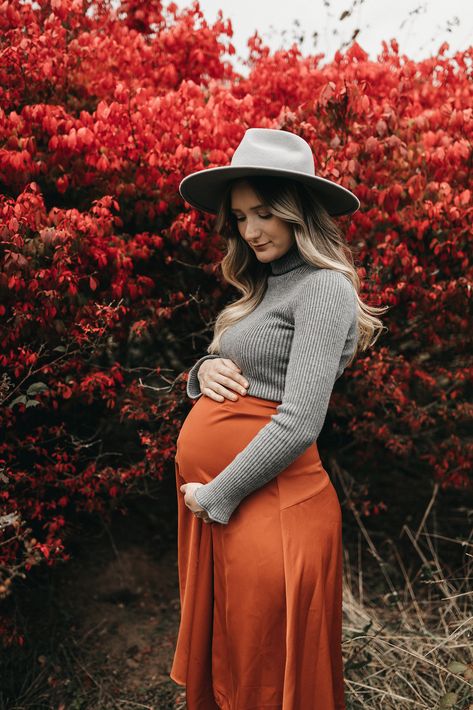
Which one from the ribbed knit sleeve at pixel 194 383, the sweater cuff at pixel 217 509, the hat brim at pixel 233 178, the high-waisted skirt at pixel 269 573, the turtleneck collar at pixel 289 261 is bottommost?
the high-waisted skirt at pixel 269 573

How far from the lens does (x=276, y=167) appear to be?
5.78ft

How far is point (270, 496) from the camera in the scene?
1.77 meters

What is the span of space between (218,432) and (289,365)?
368mm

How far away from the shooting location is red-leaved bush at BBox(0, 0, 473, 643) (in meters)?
2.62

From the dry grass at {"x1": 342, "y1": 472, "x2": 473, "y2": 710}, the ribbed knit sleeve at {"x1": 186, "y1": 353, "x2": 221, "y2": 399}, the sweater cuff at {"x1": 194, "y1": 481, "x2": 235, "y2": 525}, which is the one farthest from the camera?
the dry grass at {"x1": 342, "y1": 472, "x2": 473, "y2": 710}

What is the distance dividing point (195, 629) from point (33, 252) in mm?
1584

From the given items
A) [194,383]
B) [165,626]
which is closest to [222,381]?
[194,383]

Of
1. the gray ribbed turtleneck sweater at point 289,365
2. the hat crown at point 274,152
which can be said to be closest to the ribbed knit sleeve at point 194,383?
the gray ribbed turtleneck sweater at point 289,365

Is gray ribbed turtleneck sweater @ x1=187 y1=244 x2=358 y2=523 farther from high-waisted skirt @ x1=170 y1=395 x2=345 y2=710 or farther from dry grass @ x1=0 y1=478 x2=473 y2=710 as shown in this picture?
dry grass @ x1=0 y1=478 x2=473 y2=710

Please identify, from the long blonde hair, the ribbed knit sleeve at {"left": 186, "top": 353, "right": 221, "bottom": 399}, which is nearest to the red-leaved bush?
the ribbed knit sleeve at {"left": 186, "top": 353, "right": 221, "bottom": 399}

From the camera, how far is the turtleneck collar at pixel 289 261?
6.15 feet

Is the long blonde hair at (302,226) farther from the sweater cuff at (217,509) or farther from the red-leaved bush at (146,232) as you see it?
the red-leaved bush at (146,232)

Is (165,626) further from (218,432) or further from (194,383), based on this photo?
(218,432)

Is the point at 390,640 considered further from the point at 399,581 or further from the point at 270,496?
the point at 270,496
